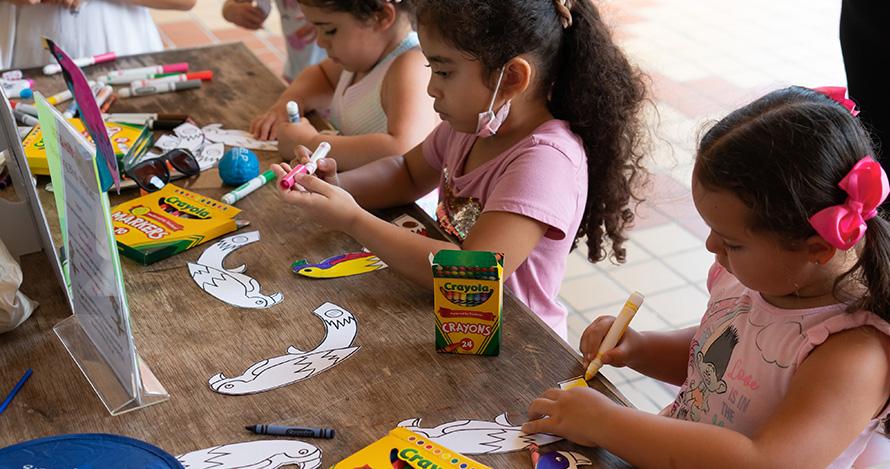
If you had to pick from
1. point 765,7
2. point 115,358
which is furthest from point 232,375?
point 765,7

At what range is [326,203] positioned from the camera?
132cm

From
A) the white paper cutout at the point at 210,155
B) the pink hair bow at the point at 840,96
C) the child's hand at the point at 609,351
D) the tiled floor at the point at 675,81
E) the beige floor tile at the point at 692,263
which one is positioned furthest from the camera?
the beige floor tile at the point at 692,263

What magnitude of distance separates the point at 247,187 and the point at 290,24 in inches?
56.3

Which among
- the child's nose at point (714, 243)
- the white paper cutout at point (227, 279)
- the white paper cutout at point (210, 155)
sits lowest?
Answer: the white paper cutout at point (227, 279)

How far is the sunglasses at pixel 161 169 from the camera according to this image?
4.92 ft

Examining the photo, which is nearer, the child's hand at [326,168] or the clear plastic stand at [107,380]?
the clear plastic stand at [107,380]

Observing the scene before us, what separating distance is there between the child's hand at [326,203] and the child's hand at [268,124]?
43cm

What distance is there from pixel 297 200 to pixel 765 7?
14.2ft

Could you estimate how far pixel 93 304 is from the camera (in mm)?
1047

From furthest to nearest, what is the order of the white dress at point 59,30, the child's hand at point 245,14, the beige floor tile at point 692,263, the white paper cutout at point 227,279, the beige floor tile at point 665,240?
the beige floor tile at point 665,240
the beige floor tile at point 692,263
the child's hand at point 245,14
the white dress at point 59,30
the white paper cutout at point 227,279

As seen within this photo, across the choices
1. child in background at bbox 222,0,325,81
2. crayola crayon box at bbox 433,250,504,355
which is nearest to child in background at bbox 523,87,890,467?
crayola crayon box at bbox 433,250,504,355

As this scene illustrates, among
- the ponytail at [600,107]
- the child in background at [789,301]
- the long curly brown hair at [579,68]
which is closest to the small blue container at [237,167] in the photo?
the long curly brown hair at [579,68]

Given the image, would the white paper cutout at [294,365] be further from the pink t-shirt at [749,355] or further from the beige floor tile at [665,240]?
the beige floor tile at [665,240]

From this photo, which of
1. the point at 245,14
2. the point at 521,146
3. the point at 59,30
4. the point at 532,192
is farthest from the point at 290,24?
the point at 532,192
